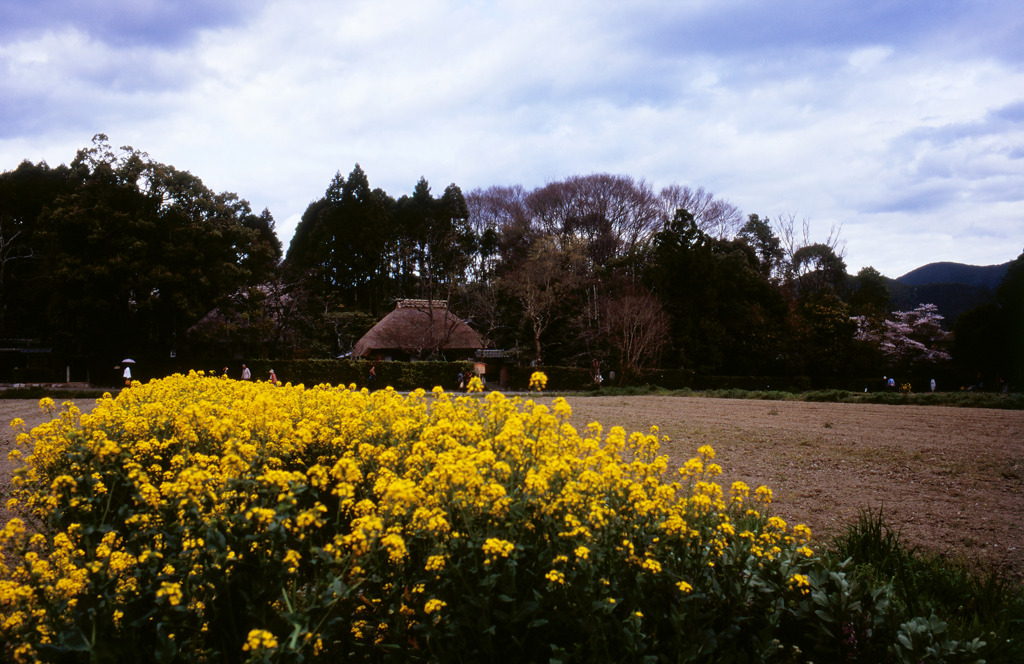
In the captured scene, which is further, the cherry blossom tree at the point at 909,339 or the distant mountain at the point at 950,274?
the distant mountain at the point at 950,274

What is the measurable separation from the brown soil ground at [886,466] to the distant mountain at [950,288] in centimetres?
2578

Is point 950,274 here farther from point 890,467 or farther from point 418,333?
point 890,467

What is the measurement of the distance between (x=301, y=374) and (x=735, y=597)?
27877mm

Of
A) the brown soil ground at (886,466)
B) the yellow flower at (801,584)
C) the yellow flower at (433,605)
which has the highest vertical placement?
the yellow flower at (433,605)

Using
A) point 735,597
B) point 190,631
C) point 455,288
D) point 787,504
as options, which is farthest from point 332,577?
point 455,288

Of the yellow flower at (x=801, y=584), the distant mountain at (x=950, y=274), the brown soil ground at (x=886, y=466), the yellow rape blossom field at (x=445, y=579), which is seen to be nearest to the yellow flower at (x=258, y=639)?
the yellow rape blossom field at (x=445, y=579)

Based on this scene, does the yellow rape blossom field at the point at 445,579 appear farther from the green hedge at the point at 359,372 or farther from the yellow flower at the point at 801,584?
the green hedge at the point at 359,372

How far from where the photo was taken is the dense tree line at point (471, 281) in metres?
27.6

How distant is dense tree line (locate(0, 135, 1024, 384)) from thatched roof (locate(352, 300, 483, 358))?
1.29m

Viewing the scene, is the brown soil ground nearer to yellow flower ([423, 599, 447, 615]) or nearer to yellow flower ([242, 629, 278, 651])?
yellow flower ([423, 599, 447, 615])

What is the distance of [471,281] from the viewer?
4197 cm

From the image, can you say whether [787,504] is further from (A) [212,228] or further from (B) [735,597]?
(A) [212,228]

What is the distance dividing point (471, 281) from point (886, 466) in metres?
35.4

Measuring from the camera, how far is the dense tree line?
2759 cm
